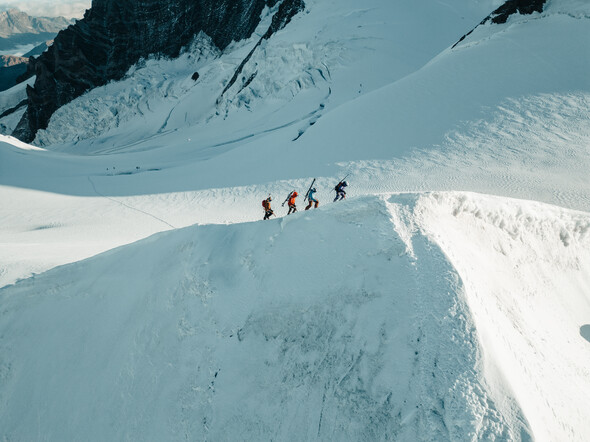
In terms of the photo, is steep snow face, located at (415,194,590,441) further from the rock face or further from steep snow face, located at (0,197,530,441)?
the rock face

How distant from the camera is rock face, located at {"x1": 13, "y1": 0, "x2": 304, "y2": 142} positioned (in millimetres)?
51656

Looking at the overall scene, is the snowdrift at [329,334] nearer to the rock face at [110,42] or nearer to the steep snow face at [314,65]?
the steep snow face at [314,65]

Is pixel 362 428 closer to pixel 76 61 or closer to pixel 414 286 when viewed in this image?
pixel 414 286

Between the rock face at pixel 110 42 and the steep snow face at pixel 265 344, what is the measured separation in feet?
168

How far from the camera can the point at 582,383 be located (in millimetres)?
4766

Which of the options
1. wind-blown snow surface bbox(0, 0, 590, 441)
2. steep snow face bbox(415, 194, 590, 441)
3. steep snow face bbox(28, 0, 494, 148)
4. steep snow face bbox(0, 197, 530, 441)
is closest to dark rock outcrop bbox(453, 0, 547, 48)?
steep snow face bbox(28, 0, 494, 148)

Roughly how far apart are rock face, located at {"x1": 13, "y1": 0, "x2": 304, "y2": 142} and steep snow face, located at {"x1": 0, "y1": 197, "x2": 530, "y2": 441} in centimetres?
5120

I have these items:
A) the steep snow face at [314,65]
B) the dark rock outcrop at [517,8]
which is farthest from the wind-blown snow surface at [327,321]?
the steep snow face at [314,65]

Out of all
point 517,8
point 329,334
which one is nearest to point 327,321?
point 329,334

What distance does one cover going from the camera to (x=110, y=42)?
2094 inches

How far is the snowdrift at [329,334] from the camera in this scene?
4.18 m

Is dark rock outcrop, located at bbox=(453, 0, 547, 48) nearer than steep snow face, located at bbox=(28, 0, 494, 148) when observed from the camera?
Yes

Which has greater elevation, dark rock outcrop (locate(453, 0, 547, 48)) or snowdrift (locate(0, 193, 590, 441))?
dark rock outcrop (locate(453, 0, 547, 48))

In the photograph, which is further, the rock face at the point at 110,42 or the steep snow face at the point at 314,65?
the rock face at the point at 110,42
